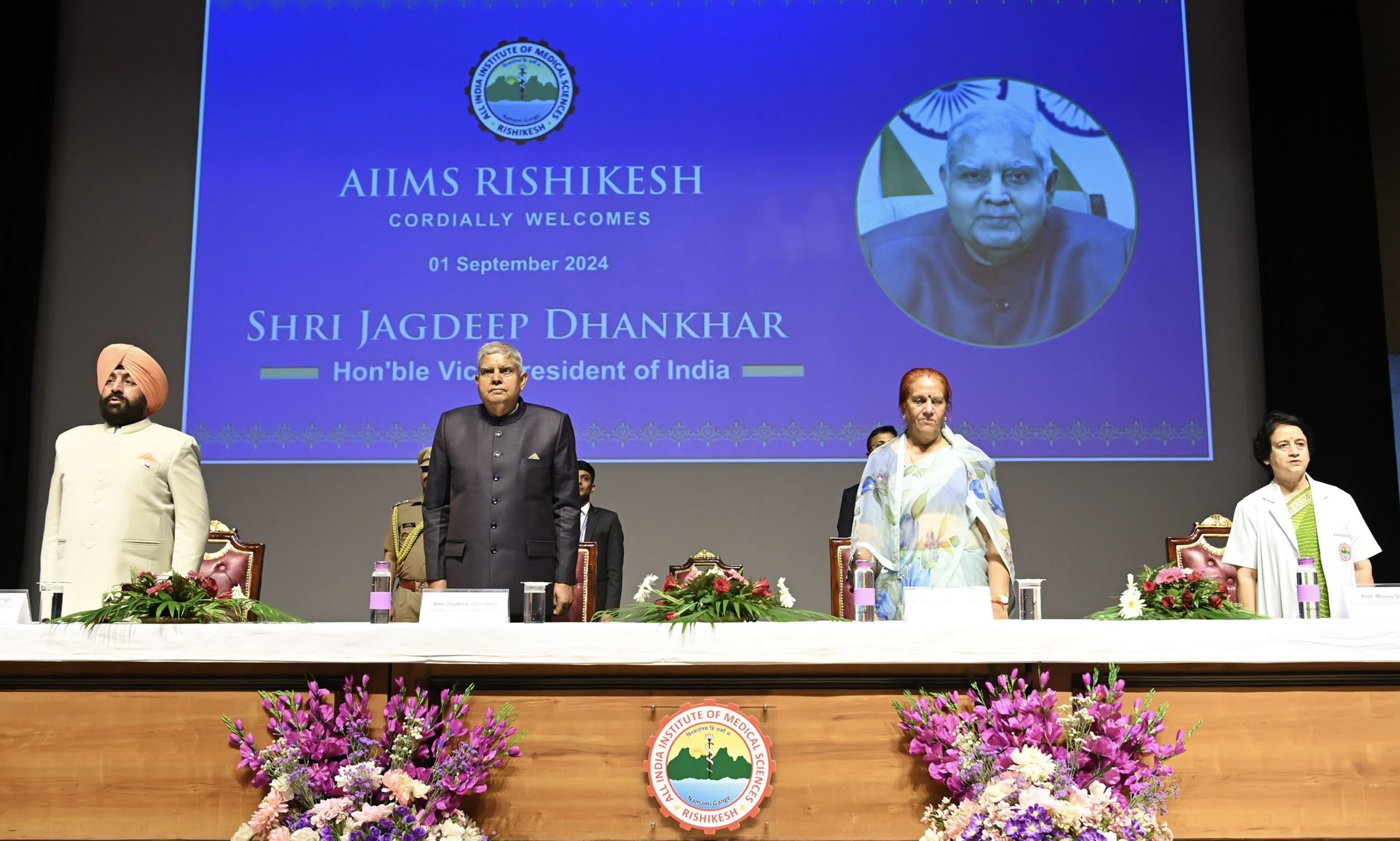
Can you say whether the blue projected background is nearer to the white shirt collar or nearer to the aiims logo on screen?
the aiims logo on screen

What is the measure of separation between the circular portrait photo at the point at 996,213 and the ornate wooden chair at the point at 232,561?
273cm

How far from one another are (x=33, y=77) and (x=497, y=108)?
2.10 metres

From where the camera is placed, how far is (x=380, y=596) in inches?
91.6

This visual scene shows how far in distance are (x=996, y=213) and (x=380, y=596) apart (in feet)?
11.7

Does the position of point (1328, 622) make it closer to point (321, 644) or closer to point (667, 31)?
point (321, 644)

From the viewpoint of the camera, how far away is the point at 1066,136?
5.09 metres

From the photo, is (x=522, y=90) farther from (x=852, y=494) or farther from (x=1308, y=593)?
(x=1308, y=593)

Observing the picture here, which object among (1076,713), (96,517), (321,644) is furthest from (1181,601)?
(96,517)

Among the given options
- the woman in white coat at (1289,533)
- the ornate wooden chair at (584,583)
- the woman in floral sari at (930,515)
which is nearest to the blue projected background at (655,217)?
the ornate wooden chair at (584,583)

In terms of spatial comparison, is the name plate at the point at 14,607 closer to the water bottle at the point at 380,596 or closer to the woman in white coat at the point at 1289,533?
the water bottle at the point at 380,596

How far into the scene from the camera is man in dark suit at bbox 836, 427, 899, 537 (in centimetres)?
464

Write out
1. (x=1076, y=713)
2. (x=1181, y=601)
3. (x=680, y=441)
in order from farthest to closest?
(x=680, y=441), (x=1181, y=601), (x=1076, y=713)

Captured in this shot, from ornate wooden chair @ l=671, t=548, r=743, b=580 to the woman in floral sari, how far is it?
0.37m

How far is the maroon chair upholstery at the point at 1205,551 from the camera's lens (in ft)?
13.1
